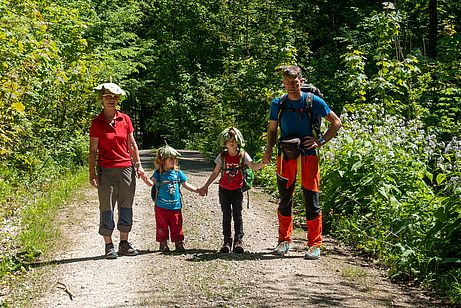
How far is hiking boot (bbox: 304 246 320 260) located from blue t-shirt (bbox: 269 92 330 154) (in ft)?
3.80

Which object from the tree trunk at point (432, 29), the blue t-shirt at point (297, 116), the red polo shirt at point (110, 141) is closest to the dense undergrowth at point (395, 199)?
the blue t-shirt at point (297, 116)

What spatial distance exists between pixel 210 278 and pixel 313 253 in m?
1.48

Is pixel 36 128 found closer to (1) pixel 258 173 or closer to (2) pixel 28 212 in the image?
(2) pixel 28 212

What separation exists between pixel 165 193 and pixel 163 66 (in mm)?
28516

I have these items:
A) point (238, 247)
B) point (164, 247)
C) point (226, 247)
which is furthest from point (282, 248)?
point (164, 247)

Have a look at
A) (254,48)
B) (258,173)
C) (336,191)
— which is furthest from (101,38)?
(336,191)

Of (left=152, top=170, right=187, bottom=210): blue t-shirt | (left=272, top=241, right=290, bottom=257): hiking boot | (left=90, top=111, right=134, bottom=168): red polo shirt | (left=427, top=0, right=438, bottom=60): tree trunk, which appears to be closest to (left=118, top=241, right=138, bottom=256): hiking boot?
(left=152, top=170, right=187, bottom=210): blue t-shirt

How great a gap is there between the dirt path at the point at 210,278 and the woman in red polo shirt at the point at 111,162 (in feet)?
1.66

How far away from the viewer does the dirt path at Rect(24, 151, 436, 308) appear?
18.9ft

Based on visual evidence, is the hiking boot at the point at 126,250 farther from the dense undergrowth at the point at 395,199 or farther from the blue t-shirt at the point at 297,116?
the dense undergrowth at the point at 395,199

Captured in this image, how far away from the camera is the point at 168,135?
34.8 meters

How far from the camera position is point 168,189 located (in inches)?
302

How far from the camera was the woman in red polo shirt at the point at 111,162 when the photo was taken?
7223mm

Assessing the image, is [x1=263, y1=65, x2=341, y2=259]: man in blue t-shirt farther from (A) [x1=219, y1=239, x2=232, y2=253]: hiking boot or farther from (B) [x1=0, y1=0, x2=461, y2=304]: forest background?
(B) [x1=0, y1=0, x2=461, y2=304]: forest background
